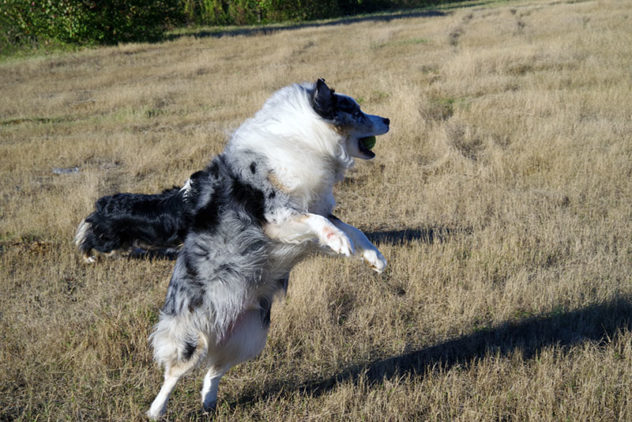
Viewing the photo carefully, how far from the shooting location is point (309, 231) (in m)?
3.19

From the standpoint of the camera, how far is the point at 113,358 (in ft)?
13.6

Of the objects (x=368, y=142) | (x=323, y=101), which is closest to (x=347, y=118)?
(x=323, y=101)

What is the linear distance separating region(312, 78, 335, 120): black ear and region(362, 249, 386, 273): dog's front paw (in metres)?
0.95

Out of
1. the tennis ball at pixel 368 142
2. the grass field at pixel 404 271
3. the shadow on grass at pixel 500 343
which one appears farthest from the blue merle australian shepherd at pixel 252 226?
the shadow on grass at pixel 500 343

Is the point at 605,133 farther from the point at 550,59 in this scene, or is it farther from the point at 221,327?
the point at 221,327

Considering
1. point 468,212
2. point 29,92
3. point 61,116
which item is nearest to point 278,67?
point 61,116

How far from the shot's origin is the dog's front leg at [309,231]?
3.06 meters

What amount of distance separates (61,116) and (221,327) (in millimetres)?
11631

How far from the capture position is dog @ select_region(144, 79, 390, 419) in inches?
128

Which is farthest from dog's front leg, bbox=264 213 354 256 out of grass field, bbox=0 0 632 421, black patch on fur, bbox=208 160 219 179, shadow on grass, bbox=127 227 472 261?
shadow on grass, bbox=127 227 472 261

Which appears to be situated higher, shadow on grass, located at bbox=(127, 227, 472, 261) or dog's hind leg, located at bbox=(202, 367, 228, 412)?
dog's hind leg, located at bbox=(202, 367, 228, 412)

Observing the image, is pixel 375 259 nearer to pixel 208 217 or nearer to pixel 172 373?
pixel 208 217

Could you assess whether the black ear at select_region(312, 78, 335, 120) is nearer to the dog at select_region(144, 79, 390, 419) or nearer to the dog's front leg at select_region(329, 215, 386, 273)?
the dog at select_region(144, 79, 390, 419)

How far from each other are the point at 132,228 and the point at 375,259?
11.3 feet
